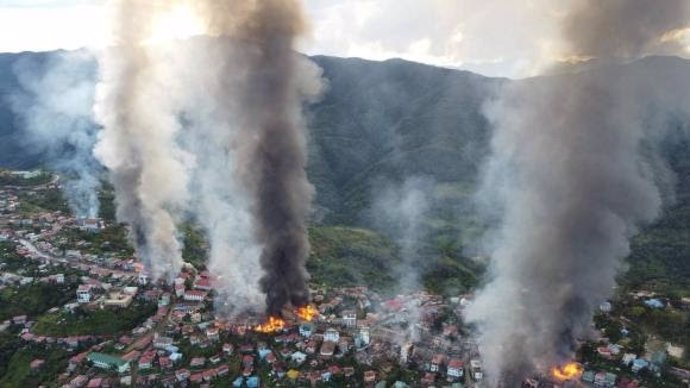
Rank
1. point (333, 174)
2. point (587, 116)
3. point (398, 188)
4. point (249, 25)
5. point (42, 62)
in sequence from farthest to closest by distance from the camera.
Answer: point (42, 62)
point (333, 174)
point (398, 188)
point (249, 25)
point (587, 116)

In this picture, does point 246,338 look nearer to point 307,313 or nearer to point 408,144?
point 307,313

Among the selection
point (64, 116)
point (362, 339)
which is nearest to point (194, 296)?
point (362, 339)

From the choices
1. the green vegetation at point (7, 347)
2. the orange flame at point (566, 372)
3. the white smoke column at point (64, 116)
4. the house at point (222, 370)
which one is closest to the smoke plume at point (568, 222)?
the orange flame at point (566, 372)

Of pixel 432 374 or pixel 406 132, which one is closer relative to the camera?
pixel 432 374

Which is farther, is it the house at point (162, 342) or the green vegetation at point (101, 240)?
the green vegetation at point (101, 240)

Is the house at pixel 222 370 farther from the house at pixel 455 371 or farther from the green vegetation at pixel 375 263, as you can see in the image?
the green vegetation at pixel 375 263

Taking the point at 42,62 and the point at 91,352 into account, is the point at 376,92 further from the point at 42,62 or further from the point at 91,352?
the point at 91,352

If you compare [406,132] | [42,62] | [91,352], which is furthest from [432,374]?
[42,62]
